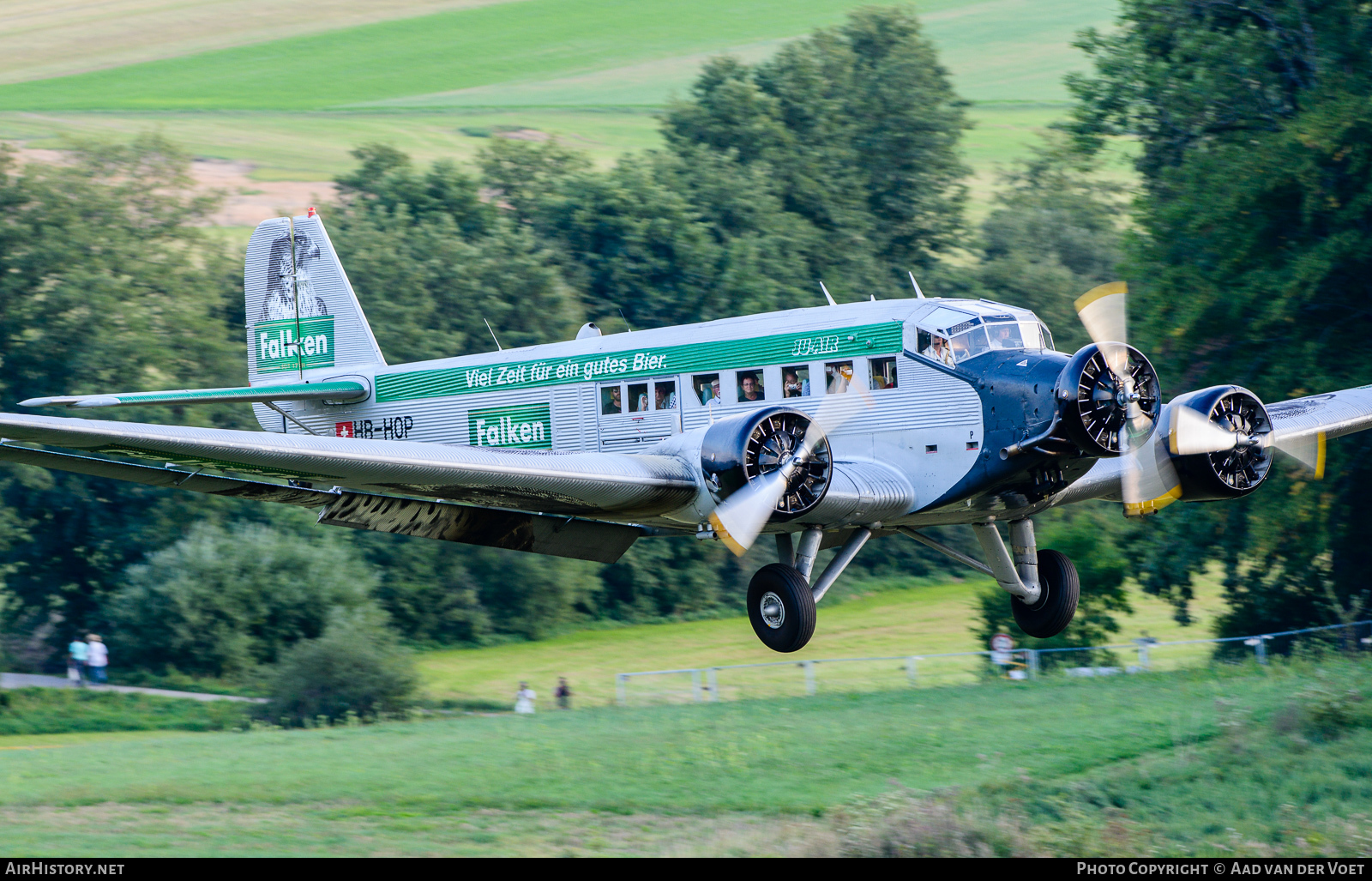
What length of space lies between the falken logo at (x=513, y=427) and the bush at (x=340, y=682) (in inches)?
657

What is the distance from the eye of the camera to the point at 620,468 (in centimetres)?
1666

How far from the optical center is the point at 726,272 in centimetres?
5638

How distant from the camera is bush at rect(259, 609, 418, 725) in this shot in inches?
1415

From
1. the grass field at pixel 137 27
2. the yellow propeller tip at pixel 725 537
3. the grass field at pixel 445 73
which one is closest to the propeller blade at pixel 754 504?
the yellow propeller tip at pixel 725 537

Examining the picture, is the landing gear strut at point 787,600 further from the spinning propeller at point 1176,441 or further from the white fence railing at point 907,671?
the white fence railing at point 907,671

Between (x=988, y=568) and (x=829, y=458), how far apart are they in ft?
13.3

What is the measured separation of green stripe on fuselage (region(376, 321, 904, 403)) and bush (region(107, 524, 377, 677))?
23.0 metres

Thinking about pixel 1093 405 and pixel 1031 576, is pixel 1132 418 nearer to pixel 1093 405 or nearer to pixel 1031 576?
pixel 1093 405

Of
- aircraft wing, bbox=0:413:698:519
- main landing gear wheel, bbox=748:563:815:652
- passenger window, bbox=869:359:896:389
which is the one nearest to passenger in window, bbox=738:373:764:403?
passenger window, bbox=869:359:896:389

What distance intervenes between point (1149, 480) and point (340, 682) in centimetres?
2437

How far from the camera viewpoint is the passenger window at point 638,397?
1892 centimetres

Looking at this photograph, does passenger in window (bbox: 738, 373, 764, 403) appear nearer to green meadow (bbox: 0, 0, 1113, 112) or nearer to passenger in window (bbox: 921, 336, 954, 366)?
passenger in window (bbox: 921, 336, 954, 366)

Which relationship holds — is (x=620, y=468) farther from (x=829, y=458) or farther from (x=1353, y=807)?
(x=1353, y=807)
